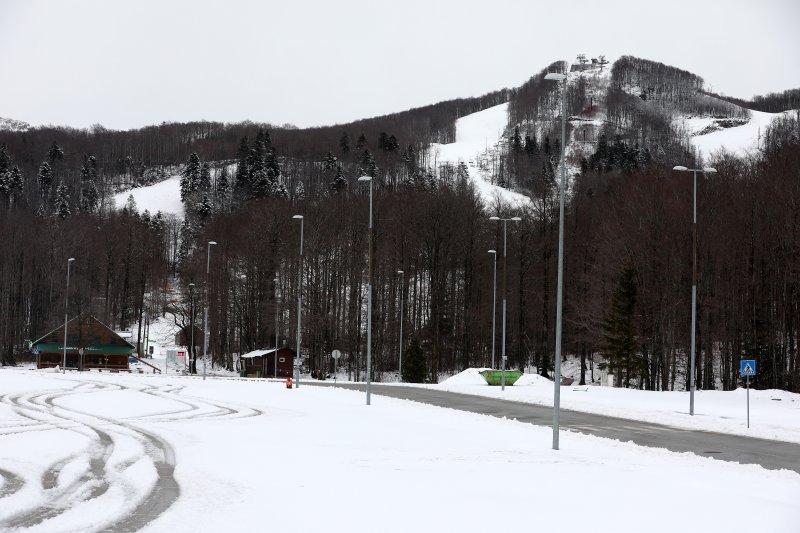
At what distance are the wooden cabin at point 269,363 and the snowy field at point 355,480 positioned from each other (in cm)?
4671

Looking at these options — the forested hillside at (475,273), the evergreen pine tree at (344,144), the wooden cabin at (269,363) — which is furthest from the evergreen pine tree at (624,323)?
the evergreen pine tree at (344,144)

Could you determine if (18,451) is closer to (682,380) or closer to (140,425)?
(140,425)

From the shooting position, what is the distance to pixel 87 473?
1430 cm

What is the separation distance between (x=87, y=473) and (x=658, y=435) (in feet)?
56.3

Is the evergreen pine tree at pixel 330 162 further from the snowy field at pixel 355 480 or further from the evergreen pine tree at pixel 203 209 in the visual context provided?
the snowy field at pixel 355 480

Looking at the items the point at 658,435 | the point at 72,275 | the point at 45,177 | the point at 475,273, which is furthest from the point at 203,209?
the point at 658,435

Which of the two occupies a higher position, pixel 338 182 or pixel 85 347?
pixel 338 182

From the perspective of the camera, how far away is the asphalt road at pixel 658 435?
66.1ft

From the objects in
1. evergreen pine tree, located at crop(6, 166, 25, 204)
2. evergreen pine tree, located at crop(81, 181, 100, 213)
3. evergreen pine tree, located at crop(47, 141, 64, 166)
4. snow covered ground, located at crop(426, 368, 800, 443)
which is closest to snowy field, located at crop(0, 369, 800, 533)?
snow covered ground, located at crop(426, 368, 800, 443)

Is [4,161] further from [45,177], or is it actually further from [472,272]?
[472,272]

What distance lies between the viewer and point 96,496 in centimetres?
1212

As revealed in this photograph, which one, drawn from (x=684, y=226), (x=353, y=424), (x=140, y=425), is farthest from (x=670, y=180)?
(x=140, y=425)

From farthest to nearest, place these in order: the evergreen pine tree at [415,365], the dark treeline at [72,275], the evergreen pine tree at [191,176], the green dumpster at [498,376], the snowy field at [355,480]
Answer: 1. the evergreen pine tree at [191,176]
2. the dark treeline at [72,275]
3. the evergreen pine tree at [415,365]
4. the green dumpster at [498,376]
5. the snowy field at [355,480]

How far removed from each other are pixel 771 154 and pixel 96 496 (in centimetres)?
5577
